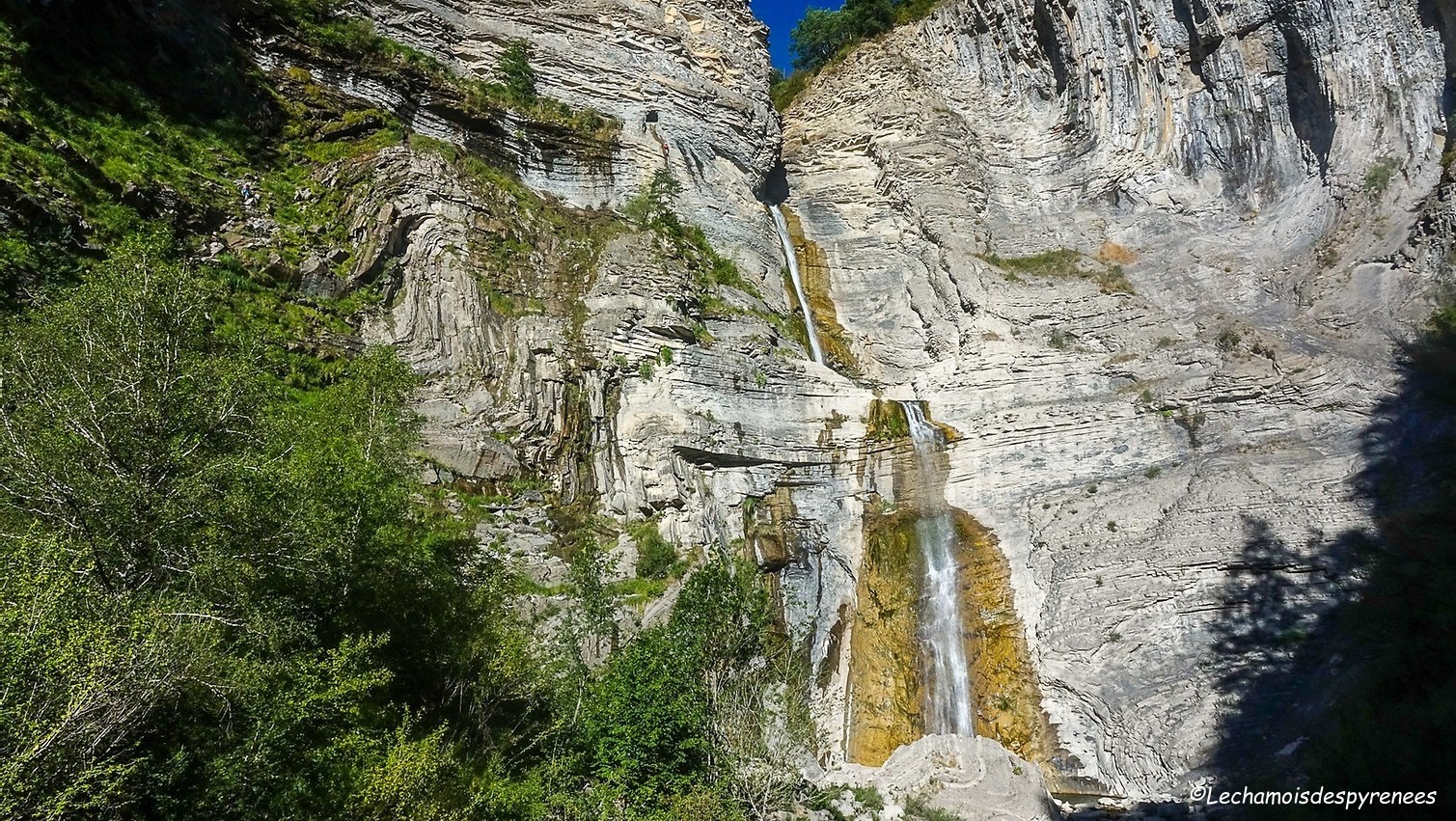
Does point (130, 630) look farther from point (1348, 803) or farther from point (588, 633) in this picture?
point (1348, 803)

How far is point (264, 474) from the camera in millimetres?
9406

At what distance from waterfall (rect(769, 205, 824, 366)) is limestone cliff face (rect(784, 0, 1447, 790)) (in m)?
1.28

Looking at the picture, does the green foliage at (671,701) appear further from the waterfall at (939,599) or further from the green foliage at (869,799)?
the waterfall at (939,599)

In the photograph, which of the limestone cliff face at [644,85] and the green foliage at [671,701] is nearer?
the green foliage at [671,701]

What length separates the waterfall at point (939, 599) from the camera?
62.8ft

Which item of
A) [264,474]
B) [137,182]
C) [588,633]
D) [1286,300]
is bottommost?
[588,633]

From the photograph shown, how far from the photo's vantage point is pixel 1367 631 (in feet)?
48.1

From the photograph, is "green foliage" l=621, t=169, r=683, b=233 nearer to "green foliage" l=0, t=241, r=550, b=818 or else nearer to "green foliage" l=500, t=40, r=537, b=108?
"green foliage" l=500, t=40, r=537, b=108

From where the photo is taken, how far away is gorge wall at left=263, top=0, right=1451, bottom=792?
1875 centimetres

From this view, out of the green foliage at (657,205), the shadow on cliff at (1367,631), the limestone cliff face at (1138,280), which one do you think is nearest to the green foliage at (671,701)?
the limestone cliff face at (1138,280)

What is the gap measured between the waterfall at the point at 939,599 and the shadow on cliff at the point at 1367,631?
5.59m

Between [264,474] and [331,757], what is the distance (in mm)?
3427

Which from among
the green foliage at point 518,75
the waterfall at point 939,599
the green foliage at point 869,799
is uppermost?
the green foliage at point 518,75

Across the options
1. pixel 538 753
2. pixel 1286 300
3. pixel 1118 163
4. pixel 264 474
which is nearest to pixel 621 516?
pixel 538 753
